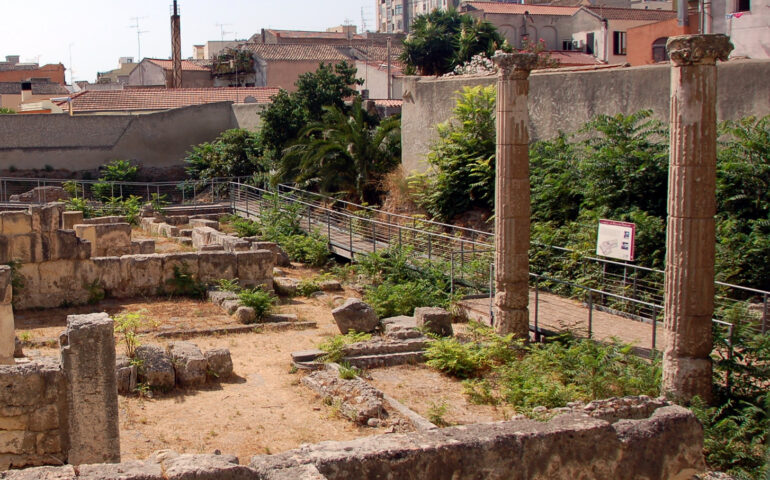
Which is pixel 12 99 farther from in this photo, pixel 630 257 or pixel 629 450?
pixel 629 450

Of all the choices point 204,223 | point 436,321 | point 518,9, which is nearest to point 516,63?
point 436,321

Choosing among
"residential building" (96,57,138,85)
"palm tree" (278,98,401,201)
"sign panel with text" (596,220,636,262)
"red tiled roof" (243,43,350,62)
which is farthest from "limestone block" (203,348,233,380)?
"residential building" (96,57,138,85)

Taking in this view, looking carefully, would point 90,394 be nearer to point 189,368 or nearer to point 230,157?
point 189,368

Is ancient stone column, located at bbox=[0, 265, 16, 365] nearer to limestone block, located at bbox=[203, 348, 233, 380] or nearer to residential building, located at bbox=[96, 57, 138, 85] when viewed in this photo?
limestone block, located at bbox=[203, 348, 233, 380]

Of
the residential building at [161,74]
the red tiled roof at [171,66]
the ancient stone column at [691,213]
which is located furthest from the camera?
the residential building at [161,74]

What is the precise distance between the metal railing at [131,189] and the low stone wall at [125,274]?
12.2m

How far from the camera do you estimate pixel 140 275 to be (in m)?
16.5

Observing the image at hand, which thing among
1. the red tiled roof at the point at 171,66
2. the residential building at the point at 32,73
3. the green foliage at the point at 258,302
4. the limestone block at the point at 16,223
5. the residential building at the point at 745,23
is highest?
the residential building at the point at 32,73

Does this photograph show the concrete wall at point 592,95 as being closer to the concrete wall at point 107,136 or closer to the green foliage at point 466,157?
the green foliage at point 466,157

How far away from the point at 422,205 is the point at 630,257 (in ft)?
33.9

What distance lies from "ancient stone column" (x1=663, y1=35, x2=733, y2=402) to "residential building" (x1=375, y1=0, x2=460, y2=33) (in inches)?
3479

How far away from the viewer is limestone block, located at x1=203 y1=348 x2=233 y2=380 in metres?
11.6

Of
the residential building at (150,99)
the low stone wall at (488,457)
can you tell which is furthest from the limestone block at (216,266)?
the residential building at (150,99)

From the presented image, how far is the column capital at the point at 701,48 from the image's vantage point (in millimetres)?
9141
